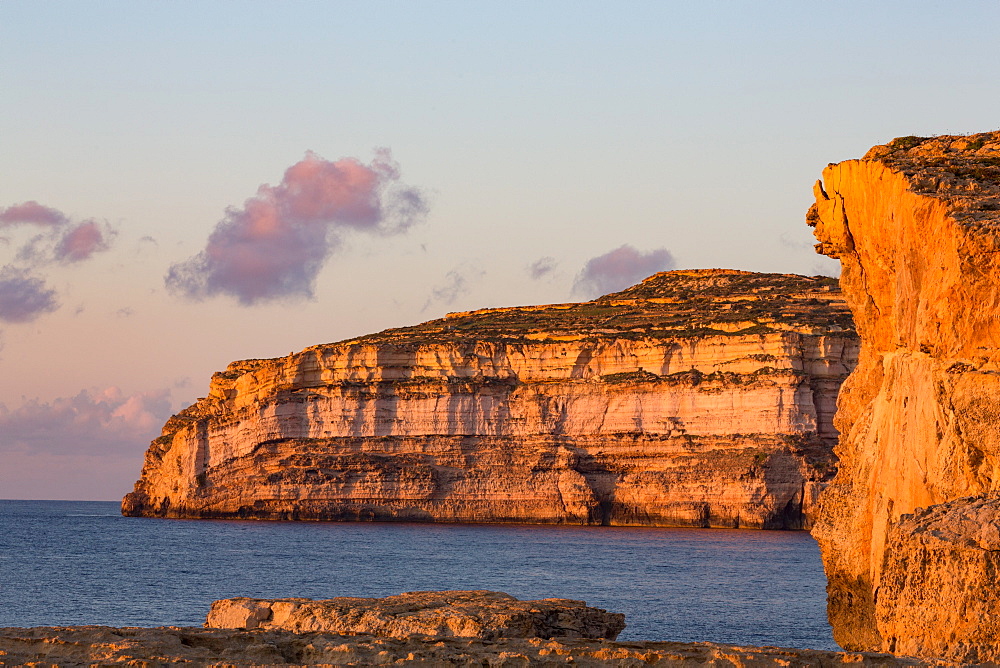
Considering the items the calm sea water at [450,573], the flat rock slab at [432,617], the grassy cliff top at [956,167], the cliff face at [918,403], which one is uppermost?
the grassy cliff top at [956,167]

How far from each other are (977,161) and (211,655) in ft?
46.5

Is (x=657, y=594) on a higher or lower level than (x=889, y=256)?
lower

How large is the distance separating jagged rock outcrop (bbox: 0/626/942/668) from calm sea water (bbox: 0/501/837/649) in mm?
15224

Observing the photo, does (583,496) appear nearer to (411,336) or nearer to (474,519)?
(474,519)

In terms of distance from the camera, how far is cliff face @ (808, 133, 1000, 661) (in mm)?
13391

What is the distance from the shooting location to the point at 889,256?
2011 cm

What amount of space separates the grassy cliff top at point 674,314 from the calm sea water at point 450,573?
45.6ft

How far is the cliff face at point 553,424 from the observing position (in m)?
70.8

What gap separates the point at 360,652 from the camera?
11.0 meters

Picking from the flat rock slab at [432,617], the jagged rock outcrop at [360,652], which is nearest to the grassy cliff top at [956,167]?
the flat rock slab at [432,617]

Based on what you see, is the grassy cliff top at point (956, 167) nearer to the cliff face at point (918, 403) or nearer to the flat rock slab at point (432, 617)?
the cliff face at point (918, 403)

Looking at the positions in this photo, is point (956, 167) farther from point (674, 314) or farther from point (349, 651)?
point (674, 314)

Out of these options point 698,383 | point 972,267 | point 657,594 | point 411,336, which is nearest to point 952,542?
point 972,267

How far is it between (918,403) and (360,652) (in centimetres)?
990
